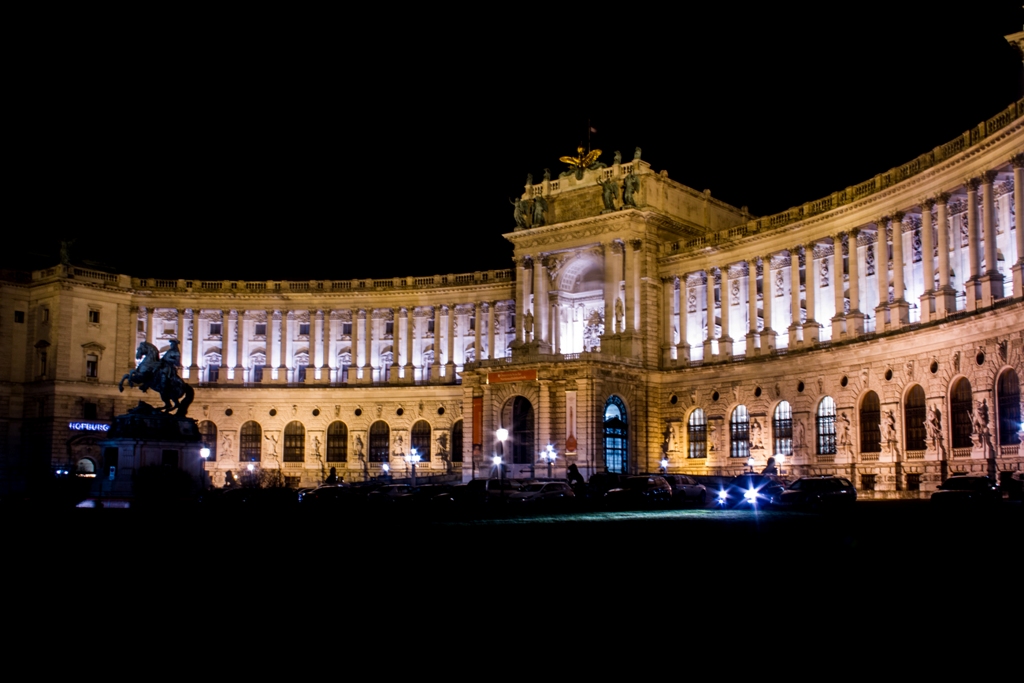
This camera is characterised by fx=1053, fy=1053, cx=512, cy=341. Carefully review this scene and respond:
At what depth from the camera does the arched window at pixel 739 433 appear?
6969cm

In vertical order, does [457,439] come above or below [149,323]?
below

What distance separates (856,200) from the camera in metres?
63.0

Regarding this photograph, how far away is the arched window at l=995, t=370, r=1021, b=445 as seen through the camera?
47344 millimetres

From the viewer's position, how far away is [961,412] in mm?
52250

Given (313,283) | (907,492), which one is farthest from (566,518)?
(313,283)

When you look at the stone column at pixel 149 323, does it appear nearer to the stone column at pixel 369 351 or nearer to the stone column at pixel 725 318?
the stone column at pixel 369 351

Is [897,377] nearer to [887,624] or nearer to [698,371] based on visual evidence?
[698,371]

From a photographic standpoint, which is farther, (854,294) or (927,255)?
(854,294)

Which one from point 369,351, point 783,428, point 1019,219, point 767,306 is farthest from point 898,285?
point 369,351

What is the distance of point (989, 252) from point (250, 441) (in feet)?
211

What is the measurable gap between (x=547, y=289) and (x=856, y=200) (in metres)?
25.7

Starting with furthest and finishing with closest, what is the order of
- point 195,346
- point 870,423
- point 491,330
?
point 195,346, point 491,330, point 870,423

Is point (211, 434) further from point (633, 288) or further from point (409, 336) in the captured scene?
point (633, 288)

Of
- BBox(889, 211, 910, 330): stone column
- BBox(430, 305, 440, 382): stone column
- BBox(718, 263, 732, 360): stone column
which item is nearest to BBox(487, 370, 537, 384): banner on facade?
BBox(718, 263, 732, 360): stone column
